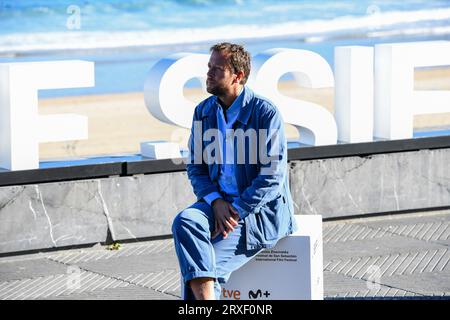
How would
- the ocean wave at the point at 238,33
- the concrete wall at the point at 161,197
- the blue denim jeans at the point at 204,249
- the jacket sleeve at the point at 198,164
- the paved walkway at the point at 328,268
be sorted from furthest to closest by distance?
the ocean wave at the point at 238,33 < the concrete wall at the point at 161,197 < the paved walkway at the point at 328,268 < the jacket sleeve at the point at 198,164 < the blue denim jeans at the point at 204,249

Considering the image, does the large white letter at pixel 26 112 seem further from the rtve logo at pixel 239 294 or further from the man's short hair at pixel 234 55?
the rtve logo at pixel 239 294

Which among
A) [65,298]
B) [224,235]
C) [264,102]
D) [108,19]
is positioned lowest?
[65,298]

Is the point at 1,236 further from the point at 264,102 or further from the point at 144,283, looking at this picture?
the point at 264,102

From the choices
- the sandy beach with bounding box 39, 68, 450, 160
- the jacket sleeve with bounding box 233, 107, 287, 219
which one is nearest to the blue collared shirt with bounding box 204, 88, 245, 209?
the jacket sleeve with bounding box 233, 107, 287, 219

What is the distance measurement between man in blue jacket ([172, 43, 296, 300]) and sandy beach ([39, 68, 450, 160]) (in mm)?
5089

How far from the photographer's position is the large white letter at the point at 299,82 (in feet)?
30.2

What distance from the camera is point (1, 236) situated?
8.18 m

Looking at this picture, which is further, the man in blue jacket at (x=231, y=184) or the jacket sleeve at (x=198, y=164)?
the jacket sleeve at (x=198, y=164)

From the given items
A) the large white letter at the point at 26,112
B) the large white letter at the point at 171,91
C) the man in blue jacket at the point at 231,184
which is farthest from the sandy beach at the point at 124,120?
the man in blue jacket at the point at 231,184

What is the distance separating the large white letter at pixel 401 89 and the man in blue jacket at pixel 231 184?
3.73m

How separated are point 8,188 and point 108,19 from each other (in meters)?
27.7

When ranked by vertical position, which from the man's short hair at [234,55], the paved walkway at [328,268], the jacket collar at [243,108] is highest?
the man's short hair at [234,55]

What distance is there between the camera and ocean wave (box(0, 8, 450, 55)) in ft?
97.2

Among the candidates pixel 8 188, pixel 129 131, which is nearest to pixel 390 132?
pixel 8 188
